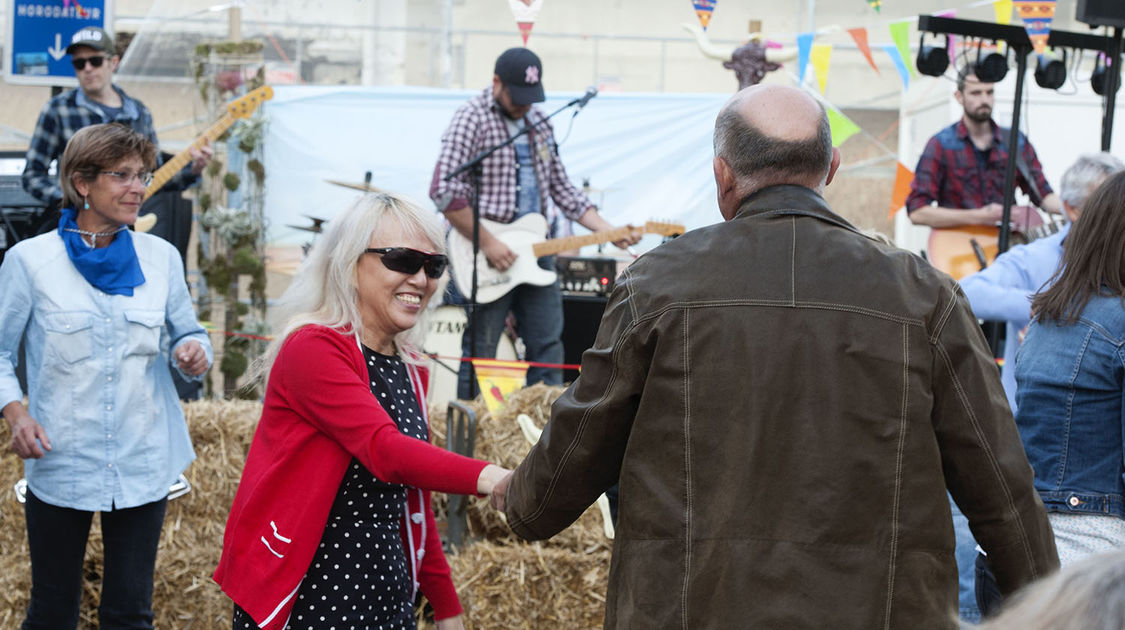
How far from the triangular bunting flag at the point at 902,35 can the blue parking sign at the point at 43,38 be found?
5745mm

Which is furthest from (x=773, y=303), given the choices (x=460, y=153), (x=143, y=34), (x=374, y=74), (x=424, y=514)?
(x=374, y=74)

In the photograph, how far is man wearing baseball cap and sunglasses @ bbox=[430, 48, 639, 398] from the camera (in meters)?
6.79

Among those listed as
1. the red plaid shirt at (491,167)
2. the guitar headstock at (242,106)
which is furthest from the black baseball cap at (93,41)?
the red plaid shirt at (491,167)

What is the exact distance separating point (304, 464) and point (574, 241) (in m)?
4.91

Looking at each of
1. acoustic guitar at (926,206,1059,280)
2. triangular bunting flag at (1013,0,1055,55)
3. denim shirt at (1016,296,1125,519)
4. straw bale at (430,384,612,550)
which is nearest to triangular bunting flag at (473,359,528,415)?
→ straw bale at (430,384,612,550)

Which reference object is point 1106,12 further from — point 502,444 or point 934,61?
point 502,444

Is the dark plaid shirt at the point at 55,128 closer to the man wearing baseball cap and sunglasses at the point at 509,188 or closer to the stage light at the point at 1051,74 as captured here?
the man wearing baseball cap and sunglasses at the point at 509,188

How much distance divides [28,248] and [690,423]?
2411 millimetres

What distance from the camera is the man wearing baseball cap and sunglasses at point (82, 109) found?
616cm

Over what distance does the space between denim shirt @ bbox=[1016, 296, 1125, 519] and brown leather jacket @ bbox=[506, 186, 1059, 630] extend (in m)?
0.89

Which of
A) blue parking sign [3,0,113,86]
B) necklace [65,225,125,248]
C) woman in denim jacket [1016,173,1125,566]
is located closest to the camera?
woman in denim jacket [1016,173,1125,566]

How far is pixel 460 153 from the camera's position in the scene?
679cm

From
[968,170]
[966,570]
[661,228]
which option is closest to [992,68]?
[968,170]

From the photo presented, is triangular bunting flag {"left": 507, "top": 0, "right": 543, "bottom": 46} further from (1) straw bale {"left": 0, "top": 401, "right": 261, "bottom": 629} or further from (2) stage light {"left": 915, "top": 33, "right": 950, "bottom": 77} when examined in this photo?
(1) straw bale {"left": 0, "top": 401, "right": 261, "bottom": 629}
